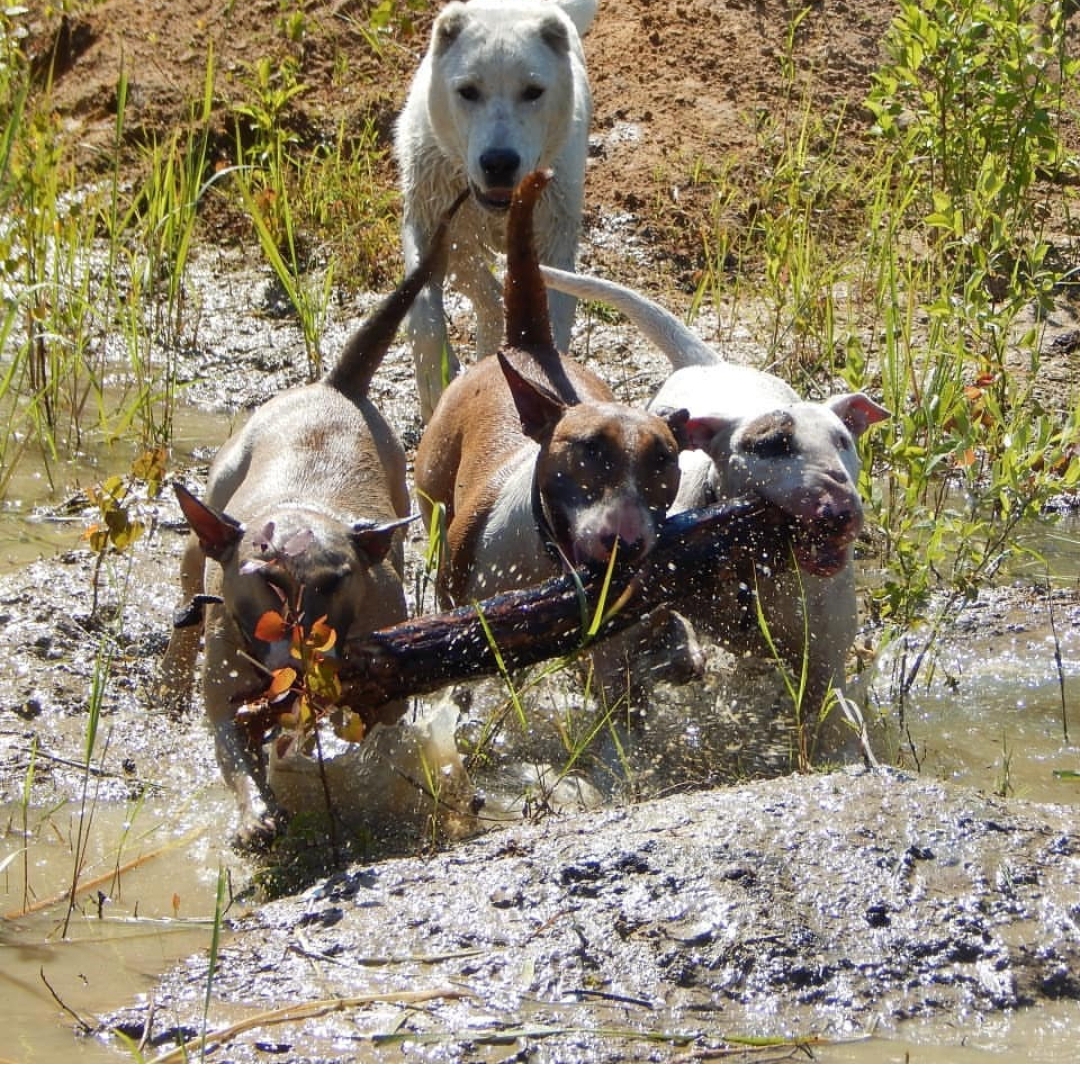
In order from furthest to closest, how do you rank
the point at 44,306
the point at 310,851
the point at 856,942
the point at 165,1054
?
the point at 44,306
the point at 310,851
the point at 856,942
the point at 165,1054

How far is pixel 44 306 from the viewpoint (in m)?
6.49

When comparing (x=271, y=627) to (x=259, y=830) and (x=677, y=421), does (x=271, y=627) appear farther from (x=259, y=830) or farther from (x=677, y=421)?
(x=677, y=421)

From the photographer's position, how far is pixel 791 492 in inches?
178

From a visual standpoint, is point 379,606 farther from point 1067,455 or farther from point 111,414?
point 111,414

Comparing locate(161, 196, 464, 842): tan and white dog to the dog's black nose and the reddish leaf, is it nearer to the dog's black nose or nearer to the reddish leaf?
the reddish leaf

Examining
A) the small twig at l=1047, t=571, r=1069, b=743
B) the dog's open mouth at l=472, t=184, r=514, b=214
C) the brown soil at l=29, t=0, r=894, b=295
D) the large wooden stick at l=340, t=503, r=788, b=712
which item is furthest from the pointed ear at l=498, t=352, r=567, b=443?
the brown soil at l=29, t=0, r=894, b=295

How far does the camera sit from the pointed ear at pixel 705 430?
4.90 metres

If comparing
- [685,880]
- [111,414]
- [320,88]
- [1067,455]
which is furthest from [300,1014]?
[320,88]

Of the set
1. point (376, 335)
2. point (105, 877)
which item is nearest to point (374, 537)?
point (105, 877)

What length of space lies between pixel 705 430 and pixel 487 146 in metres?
2.42

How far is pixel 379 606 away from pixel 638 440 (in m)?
0.78

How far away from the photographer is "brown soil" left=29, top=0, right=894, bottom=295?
32.5ft

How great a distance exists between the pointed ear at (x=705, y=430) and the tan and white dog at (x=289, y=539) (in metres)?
0.82

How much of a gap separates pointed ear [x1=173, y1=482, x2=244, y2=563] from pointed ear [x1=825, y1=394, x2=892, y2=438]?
5.51 feet
